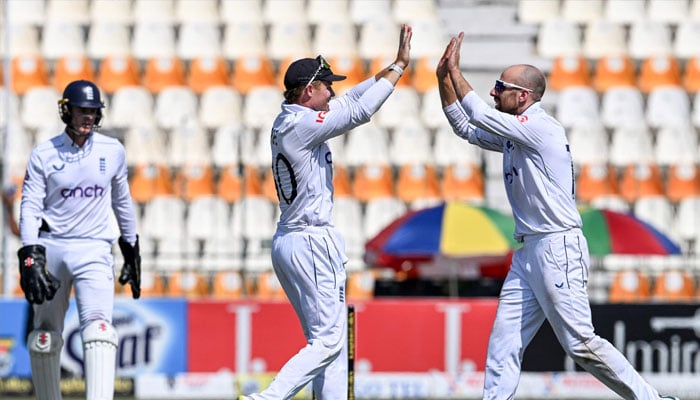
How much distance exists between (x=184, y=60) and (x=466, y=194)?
4400 mm

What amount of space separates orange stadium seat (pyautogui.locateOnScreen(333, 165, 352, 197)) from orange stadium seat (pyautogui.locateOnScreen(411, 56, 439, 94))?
5.93 ft

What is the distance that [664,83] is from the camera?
18.9 meters

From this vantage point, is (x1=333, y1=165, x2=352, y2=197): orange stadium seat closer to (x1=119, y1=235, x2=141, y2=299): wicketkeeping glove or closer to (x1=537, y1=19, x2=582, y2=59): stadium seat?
(x1=537, y1=19, x2=582, y2=59): stadium seat

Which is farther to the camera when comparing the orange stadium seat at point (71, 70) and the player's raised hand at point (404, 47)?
the orange stadium seat at point (71, 70)

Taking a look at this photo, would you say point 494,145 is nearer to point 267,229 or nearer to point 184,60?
point 267,229

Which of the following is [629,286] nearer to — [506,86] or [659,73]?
[659,73]

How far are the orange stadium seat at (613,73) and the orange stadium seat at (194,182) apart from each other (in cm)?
527

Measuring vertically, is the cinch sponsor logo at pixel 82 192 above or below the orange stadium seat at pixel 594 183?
below

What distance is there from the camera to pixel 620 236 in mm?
14711

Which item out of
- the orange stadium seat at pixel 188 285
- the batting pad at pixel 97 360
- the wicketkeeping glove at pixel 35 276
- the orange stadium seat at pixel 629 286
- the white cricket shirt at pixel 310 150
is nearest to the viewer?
the white cricket shirt at pixel 310 150

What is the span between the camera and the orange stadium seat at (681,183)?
58.0 ft

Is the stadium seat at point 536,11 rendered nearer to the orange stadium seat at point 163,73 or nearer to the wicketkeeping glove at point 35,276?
the orange stadium seat at point 163,73

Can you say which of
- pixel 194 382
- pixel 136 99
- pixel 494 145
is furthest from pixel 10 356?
pixel 494 145

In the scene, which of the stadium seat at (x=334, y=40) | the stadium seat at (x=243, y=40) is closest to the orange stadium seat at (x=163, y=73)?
the stadium seat at (x=243, y=40)
